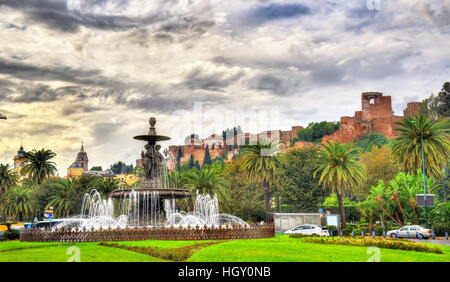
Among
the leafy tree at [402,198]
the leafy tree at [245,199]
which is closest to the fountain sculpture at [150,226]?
the leafy tree at [402,198]

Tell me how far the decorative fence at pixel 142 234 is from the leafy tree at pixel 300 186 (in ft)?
109

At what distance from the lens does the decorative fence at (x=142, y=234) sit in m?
21.9

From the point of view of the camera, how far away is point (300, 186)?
189 ft

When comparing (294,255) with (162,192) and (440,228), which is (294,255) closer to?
(162,192)

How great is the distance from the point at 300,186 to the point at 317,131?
3496 inches

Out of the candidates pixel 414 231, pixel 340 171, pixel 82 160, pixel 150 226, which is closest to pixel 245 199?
pixel 340 171

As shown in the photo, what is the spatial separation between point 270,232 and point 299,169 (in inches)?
1336

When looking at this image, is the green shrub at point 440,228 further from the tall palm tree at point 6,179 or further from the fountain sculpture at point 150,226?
the tall palm tree at point 6,179

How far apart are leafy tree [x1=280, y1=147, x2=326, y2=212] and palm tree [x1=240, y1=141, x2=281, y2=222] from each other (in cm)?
345

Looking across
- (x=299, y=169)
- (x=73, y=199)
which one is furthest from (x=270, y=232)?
(x=73, y=199)

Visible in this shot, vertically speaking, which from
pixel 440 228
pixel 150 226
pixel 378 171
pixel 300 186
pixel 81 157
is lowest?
pixel 440 228

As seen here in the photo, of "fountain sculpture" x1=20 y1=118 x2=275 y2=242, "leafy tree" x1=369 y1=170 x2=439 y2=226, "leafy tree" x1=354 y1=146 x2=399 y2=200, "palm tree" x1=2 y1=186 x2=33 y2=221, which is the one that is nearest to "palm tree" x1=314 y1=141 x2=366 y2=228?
"leafy tree" x1=369 y1=170 x2=439 y2=226

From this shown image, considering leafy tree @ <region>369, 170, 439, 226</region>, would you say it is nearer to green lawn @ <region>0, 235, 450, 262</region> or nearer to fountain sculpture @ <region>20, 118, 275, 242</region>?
fountain sculpture @ <region>20, 118, 275, 242</region>
